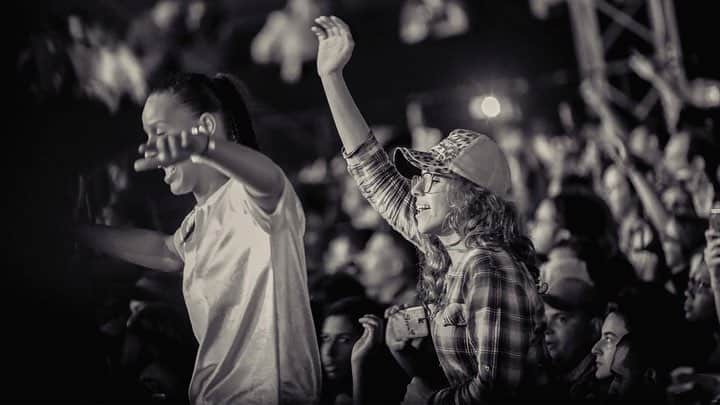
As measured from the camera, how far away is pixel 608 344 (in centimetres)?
286

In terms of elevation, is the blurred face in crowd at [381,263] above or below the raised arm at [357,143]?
below

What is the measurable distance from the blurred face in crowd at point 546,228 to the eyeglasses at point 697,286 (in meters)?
1.13

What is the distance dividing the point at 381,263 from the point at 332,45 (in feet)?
7.48

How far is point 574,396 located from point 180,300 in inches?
60.1

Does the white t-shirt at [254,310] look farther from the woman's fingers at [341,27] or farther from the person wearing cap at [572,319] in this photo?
the person wearing cap at [572,319]

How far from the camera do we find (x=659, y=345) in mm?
2811

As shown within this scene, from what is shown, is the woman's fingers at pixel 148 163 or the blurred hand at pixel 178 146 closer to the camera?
the blurred hand at pixel 178 146

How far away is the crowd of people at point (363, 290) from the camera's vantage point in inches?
80.5

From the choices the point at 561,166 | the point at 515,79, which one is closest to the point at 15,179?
the point at 561,166

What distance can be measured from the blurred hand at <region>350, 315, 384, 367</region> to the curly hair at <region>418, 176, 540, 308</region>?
0.86 feet

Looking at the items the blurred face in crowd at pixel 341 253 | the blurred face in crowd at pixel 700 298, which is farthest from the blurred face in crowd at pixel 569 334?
the blurred face in crowd at pixel 341 253

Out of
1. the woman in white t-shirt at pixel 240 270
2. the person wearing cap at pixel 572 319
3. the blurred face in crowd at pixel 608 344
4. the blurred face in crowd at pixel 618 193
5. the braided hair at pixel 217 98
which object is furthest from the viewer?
the blurred face in crowd at pixel 618 193

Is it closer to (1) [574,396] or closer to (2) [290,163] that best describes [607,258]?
(1) [574,396]

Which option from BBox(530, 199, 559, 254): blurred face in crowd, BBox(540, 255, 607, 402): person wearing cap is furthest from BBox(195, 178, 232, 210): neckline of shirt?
BBox(530, 199, 559, 254): blurred face in crowd
